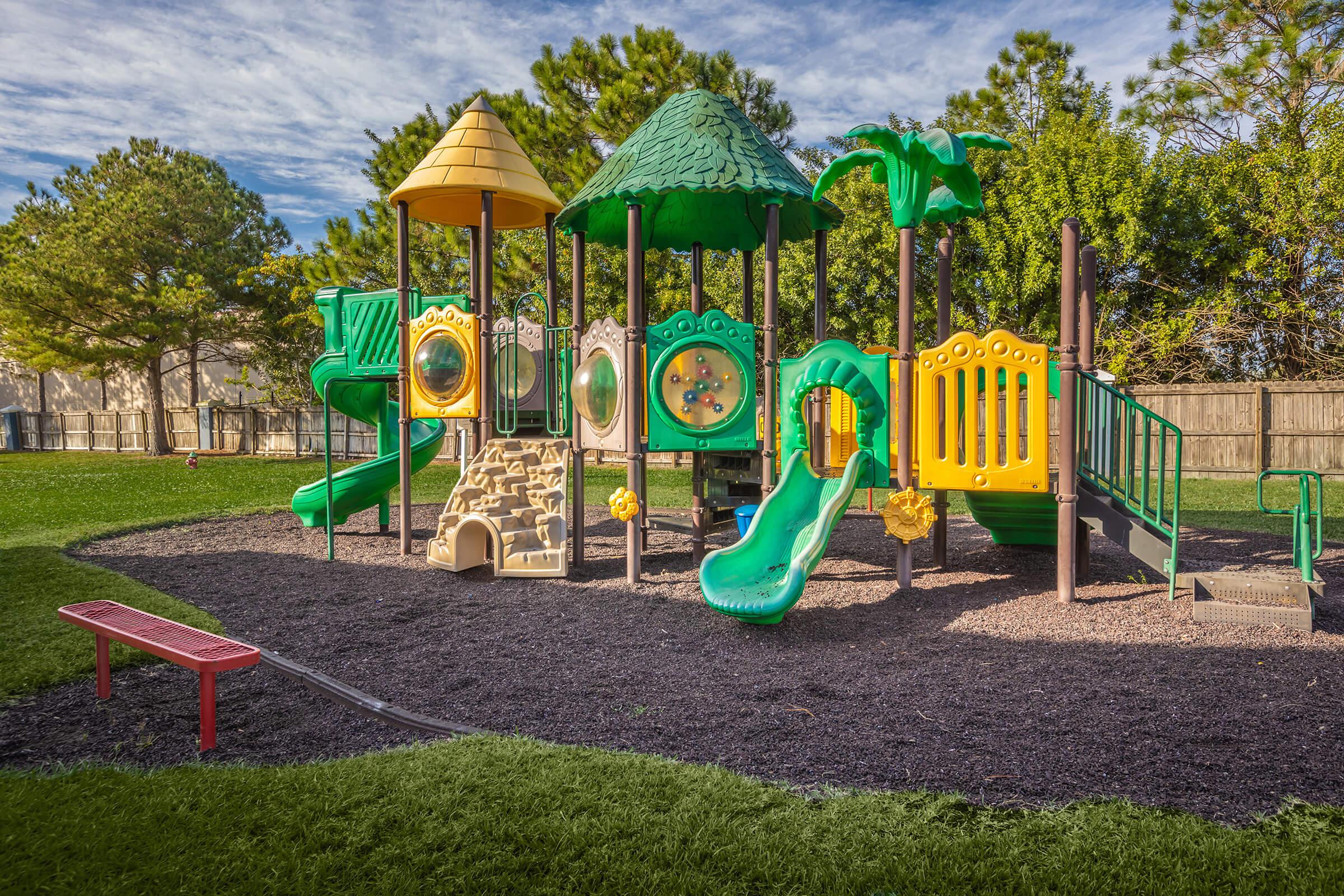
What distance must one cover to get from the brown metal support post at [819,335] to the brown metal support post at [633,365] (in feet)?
5.82

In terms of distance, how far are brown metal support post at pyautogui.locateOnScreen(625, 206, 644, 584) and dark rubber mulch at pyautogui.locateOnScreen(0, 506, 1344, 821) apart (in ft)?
2.86

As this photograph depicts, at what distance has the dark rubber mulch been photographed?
132 inches

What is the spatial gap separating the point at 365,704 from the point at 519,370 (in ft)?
19.6

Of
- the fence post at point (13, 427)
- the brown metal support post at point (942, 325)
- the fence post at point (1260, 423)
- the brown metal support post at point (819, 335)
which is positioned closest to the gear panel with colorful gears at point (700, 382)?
the brown metal support post at point (819, 335)

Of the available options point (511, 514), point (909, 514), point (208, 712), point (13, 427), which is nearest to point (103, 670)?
point (208, 712)

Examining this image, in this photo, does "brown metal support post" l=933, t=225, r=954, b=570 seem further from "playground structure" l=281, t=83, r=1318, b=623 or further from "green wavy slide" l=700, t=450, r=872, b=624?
"green wavy slide" l=700, t=450, r=872, b=624

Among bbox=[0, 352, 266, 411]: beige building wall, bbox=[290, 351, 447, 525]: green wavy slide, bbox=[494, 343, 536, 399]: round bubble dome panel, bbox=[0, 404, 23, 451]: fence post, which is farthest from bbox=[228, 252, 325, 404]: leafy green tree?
bbox=[494, 343, 536, 399]: round bubble dome panel

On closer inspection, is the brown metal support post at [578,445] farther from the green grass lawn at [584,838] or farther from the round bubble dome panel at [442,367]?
the green grass lawn at [584,838]

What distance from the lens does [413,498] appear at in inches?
561

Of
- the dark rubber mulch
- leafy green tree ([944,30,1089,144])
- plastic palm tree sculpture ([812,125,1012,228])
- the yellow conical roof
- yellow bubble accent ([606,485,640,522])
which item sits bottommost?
the dark rubber mulch

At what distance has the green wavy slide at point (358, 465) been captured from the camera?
9312mm

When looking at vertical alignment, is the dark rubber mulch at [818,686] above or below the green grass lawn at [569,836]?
below

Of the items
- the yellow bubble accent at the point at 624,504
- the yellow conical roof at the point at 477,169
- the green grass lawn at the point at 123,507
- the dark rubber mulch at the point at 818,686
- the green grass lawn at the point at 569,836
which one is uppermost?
the yellow conical roof at the point at 477,169

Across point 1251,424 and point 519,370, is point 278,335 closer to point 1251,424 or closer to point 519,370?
point 519,370
